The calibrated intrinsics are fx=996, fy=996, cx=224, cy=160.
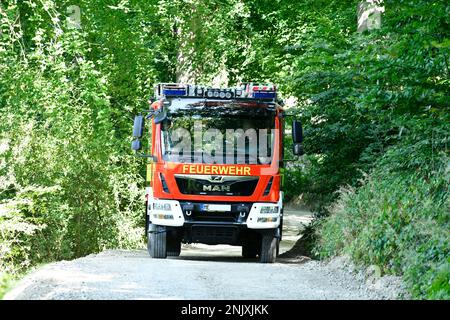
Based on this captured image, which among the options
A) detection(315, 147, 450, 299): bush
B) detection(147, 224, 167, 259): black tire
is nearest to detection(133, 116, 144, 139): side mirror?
detection(147, 224, 167, 259): black tire

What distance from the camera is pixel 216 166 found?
18750mm

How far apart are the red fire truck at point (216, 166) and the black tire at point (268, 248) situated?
0.02 meters

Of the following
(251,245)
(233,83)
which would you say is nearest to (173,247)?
(251,245)

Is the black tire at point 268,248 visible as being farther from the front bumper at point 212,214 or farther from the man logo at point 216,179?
the man logo at point 216,179

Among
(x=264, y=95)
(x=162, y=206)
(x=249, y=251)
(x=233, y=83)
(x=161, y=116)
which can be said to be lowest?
(x=249, y=251)

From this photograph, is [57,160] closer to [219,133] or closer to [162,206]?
[162,206]

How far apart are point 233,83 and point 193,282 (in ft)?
60.2

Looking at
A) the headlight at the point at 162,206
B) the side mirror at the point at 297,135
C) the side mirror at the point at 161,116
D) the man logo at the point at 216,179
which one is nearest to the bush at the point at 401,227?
the side mirror at the point at 297,135

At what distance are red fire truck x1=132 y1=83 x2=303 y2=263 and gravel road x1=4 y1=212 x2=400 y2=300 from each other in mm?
1288

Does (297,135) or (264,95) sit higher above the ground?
(264,95)

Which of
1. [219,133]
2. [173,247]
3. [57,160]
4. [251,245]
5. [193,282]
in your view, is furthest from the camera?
[57,160]

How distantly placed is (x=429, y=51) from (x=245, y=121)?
16.6ft

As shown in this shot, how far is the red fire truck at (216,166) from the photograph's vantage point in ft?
61.3
